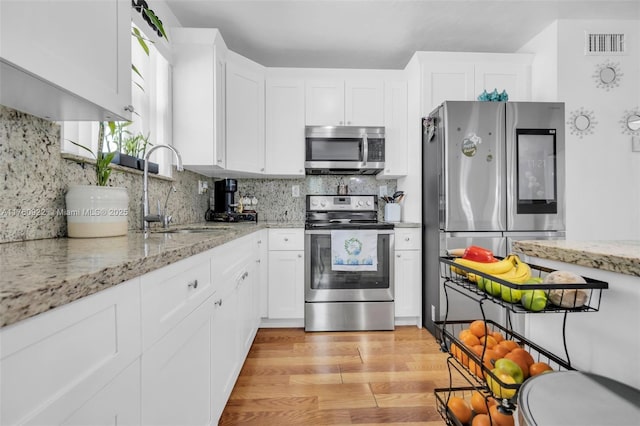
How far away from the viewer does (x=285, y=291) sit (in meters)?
2.65

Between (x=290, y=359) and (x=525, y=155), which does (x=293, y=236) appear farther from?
(x=525, y=155)

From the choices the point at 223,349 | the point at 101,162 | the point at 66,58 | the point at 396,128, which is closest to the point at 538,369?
the point at 223,349

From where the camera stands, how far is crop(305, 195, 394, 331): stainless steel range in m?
2.60

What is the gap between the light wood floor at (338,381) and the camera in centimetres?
152

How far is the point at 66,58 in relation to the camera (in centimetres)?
85

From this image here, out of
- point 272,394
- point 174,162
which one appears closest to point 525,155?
point 272,394

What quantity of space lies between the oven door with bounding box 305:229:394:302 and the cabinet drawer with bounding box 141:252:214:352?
4.92 ft

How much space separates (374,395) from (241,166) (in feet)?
6.59

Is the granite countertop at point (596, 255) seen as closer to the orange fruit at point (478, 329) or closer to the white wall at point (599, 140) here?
Answer: the orange fruit at point (478, 329)

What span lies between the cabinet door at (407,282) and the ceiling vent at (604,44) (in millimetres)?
2223

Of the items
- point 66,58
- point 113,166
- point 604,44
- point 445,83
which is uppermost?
point 604,44

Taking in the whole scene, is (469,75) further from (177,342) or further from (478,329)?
(177,342)

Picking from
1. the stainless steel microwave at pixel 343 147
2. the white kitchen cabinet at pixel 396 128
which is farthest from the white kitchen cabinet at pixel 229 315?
the white kitchen cabinet at pixel 396 128

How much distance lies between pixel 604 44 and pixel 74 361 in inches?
152
